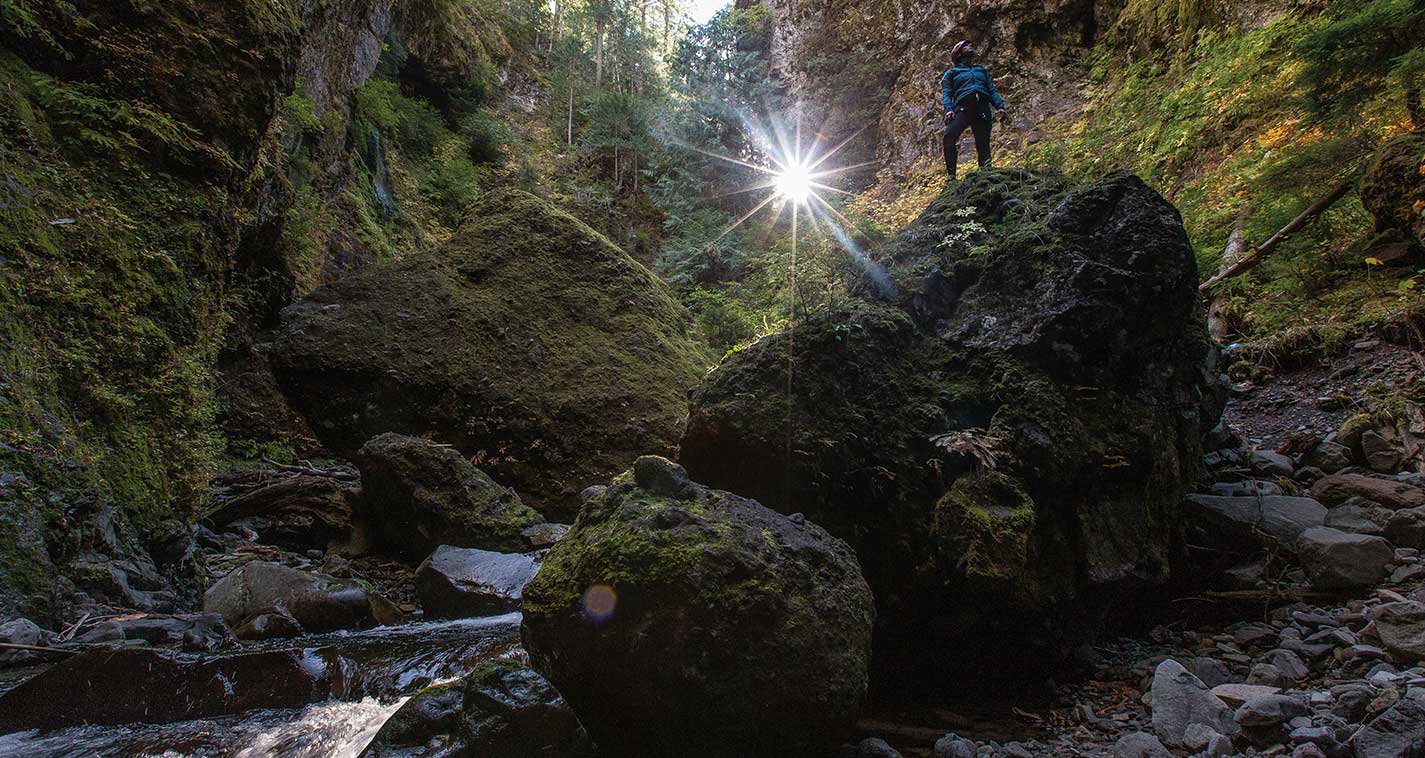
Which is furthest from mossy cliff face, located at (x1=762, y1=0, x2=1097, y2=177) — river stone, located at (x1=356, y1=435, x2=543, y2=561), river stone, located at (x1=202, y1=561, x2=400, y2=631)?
river stone, located at (x1=202, y1=561, x2=400, y2=631)

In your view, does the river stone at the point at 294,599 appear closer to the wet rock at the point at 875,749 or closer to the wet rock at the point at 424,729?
the wet rock at the point at 424,729

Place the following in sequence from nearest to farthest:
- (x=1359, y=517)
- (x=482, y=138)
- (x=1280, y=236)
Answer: (x=1359, y=517) < (x=1280, y=236) < (x=482, y=138)

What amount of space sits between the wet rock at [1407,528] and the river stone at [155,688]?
17.8ft

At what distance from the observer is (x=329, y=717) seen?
2850mm

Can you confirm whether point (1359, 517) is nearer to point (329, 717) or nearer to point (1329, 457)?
point (1329, 457)

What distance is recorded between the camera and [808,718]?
2193 mm

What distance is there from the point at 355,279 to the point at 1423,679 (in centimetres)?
874

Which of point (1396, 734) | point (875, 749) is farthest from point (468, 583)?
point (1396, 734)

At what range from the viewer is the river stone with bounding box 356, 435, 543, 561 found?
529 cm

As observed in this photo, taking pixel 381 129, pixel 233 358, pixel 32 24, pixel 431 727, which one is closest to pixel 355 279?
pixel 233 358

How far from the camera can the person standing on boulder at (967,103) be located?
607 cm

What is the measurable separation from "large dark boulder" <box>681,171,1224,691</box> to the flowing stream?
1.76m

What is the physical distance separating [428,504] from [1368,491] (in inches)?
255

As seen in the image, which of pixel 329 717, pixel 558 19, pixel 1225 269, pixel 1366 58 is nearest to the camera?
pixel 329 717
